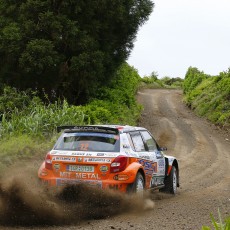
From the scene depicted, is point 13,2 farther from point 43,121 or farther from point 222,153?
point 222,153

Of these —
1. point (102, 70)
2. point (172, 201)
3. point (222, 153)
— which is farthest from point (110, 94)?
point (172, 201)

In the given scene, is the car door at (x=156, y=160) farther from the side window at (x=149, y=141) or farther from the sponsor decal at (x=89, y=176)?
the sponsor decal at (x=89, y=176)

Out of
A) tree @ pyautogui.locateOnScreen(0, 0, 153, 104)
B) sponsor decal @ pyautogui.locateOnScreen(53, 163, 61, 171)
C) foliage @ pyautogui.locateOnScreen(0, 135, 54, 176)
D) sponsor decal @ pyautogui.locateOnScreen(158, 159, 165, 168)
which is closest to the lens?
sponsor decal @ pyautogui.locateOnScreen(53, 163, 61, 171)

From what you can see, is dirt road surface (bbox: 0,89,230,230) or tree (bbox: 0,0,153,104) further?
tree (bbox: 0,0,153,104)

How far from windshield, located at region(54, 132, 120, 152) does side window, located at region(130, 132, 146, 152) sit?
64 cm

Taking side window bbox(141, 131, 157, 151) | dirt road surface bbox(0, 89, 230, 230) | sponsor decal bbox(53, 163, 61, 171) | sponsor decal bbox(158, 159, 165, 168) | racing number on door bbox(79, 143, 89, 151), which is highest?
side window bbox(141, 131, 157, 151)

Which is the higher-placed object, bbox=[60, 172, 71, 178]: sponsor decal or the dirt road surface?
bbox=[60, 172, 71, 178]: sponsor decal

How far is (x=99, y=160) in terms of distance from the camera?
1003 cm

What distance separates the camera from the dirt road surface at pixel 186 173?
912cm

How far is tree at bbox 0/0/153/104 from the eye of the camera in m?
23.9

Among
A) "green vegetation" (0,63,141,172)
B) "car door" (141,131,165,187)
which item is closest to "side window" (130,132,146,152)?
"car door" (141,131,165,187)

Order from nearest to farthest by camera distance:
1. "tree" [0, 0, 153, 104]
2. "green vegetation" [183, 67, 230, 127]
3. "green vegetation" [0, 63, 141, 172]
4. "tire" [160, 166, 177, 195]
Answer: "tire" [160, 166, 177, 195] < "green vegetation" [0, 63, 141, 172] < "tree" [0, 0, 153, 104] < "green vegetation" [183, 67, 230, 127]

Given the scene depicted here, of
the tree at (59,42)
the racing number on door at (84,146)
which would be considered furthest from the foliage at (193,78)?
the racing number on door at (84,146)

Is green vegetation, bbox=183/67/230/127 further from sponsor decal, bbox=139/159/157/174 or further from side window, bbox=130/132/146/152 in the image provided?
side window, bbox=130/132/146/152
